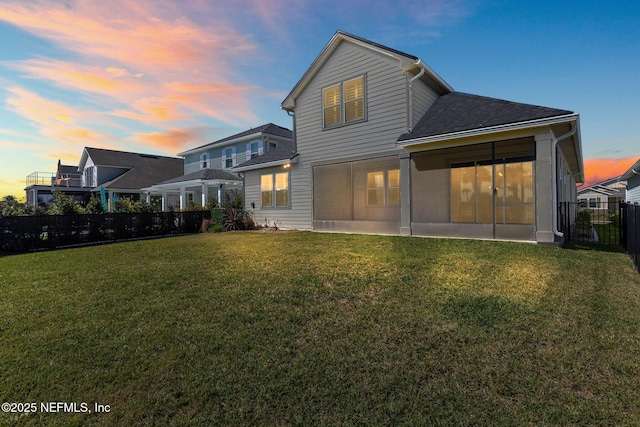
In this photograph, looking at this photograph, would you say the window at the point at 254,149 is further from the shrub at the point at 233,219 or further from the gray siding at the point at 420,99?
the gray siding at the point at 420,99

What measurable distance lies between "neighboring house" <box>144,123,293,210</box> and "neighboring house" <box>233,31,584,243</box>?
25.6 feet

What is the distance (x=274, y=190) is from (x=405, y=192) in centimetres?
690

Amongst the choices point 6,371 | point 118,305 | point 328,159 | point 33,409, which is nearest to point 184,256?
point 118,305

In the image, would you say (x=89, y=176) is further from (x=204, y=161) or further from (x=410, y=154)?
(x=410, y=154)

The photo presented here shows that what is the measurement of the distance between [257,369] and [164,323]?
1732 millimetres

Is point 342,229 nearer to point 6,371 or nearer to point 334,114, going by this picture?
point 334,114

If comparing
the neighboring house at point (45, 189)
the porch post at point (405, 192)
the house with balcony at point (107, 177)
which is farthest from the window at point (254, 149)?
the neighboring house at point (45, 189)

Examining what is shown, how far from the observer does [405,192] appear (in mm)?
10539

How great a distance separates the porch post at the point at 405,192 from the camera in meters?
10.5

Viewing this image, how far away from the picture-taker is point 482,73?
1316 centimetres

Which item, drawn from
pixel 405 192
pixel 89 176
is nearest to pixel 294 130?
pixel 405 192

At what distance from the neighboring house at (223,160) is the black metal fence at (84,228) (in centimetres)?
529

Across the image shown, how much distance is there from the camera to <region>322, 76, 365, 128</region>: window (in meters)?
11.8

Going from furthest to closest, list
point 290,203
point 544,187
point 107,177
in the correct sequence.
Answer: point 107,177
point 290,203
point 544,187
